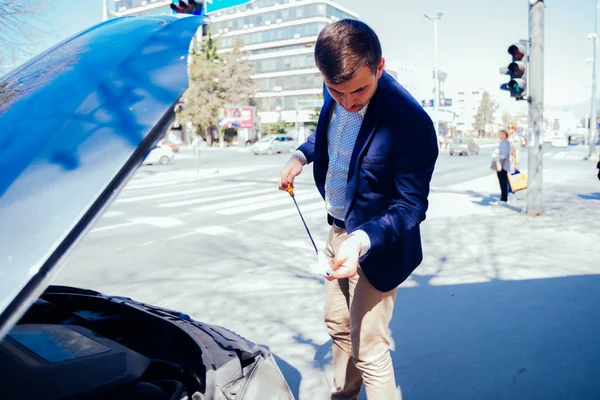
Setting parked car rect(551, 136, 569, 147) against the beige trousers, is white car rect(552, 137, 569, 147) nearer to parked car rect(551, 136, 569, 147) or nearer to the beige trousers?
parked car rect(551, 136, 569, 147)

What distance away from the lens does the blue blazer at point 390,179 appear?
191cm

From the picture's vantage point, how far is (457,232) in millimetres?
7535

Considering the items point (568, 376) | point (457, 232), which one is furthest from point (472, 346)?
point (457, 232)

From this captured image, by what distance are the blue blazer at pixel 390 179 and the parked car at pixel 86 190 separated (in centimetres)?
63

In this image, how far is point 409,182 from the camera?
1936 millimetres

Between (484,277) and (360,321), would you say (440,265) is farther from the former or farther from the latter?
(360,321)

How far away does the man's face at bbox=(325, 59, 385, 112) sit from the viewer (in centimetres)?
182

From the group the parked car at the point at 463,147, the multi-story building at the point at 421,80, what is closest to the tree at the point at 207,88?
the multi-story building at the point at 421,80

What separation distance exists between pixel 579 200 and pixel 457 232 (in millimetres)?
4995

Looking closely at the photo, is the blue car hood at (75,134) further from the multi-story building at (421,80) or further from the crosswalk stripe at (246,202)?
the multi-story building at (421,80)

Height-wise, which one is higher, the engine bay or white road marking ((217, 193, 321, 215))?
the engine bay

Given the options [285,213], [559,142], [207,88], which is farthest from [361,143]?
[559,142]

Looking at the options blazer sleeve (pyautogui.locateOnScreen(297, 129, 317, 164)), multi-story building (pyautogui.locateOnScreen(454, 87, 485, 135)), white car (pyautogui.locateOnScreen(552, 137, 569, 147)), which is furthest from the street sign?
multi-story building (pyautogui.locateOnScreen(454, 87, 485, 135))

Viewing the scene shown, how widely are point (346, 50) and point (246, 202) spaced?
9649 mm
